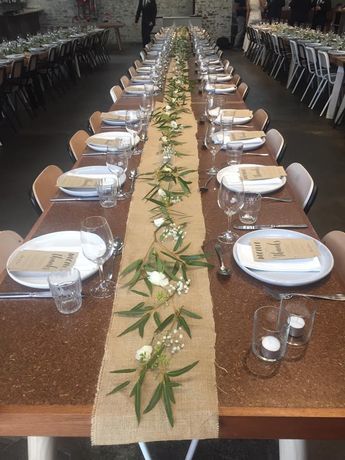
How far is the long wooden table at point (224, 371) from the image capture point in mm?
826

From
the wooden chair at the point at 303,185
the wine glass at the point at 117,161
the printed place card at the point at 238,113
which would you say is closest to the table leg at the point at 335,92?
the printed place card at the point at 238,113

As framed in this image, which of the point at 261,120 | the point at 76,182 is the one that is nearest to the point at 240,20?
the point at 261,120

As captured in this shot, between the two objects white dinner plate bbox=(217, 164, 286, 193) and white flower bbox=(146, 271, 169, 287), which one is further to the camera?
white dinner plate bbox=(217, 164, 286, 193)

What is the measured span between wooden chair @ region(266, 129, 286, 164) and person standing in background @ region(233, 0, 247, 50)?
487 inches

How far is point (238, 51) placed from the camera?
13266mm

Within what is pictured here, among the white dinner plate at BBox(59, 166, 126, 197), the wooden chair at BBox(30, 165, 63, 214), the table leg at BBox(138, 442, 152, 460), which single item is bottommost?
the table leg at BBox(138, 442, 152, 460)

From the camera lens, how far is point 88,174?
192 centimetres

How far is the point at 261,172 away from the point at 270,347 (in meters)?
1.05

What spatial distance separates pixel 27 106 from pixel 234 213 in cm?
586

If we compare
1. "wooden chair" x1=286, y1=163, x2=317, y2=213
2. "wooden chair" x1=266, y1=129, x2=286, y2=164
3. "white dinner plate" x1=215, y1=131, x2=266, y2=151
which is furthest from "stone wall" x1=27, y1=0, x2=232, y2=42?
"wooden chair" x1=286, y1=163, x2=317, y2=213

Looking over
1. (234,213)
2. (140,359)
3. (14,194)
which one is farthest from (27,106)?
(140,359)

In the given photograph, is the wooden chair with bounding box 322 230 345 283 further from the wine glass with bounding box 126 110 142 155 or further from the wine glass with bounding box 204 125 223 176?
the wine glass with bounding box 126 110 142 155

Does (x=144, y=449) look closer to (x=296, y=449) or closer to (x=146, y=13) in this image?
(x=296, y=449)

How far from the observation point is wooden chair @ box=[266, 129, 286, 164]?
239cm
